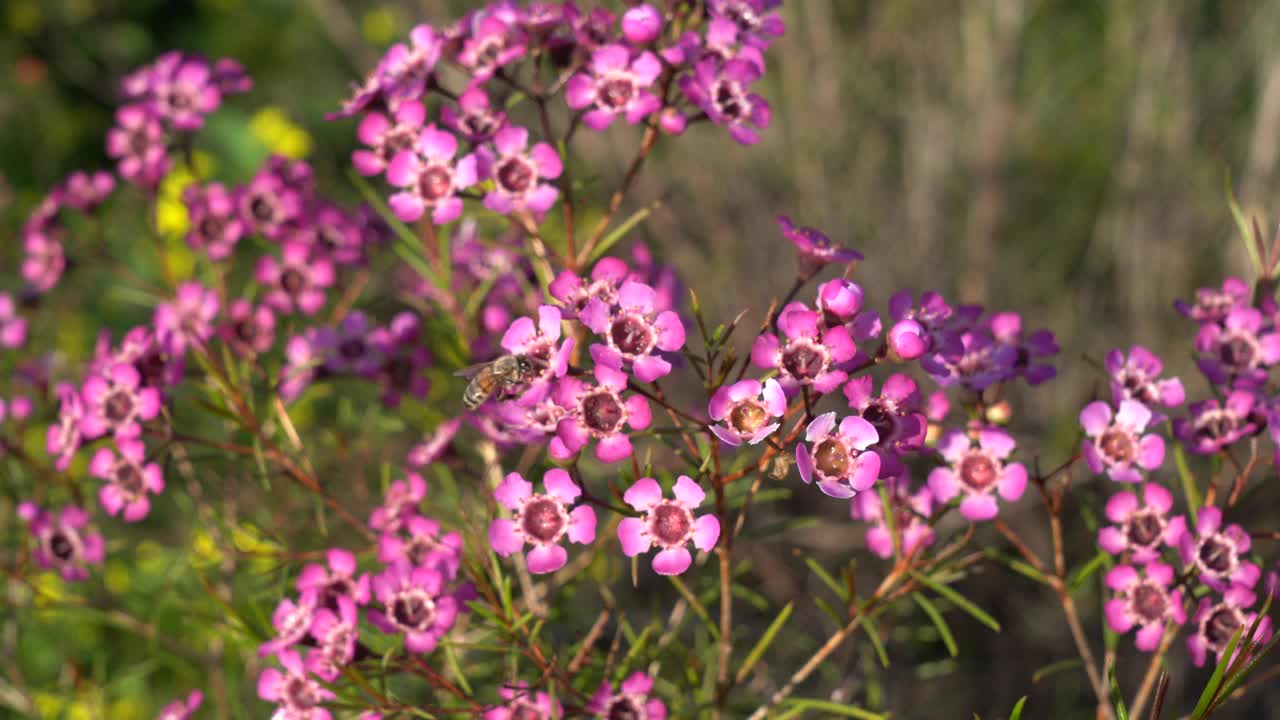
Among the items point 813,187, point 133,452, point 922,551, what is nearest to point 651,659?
point 922,551

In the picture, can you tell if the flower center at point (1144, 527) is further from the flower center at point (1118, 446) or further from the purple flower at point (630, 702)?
the purple flower at point (630, 702)

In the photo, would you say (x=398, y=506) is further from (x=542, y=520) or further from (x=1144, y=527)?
(x=1144, y=527)

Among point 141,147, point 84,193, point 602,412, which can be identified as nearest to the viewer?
point 602,412

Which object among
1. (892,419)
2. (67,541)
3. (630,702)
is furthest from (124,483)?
(892,419)

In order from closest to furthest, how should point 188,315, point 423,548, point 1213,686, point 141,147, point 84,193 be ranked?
1. point 1213,686
2. point 423,548
3. point 188,315
4. point 141,147
5. point 84,193

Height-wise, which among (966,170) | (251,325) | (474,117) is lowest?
(966,170)

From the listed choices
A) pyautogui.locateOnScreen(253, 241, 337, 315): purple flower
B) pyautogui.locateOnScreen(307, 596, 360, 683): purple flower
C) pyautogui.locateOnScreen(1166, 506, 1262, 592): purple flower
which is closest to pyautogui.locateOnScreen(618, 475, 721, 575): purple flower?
pyautogui.locateOnScreen(307, 596, 360, 683): purple flower

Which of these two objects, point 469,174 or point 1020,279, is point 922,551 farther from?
point 1020,279
